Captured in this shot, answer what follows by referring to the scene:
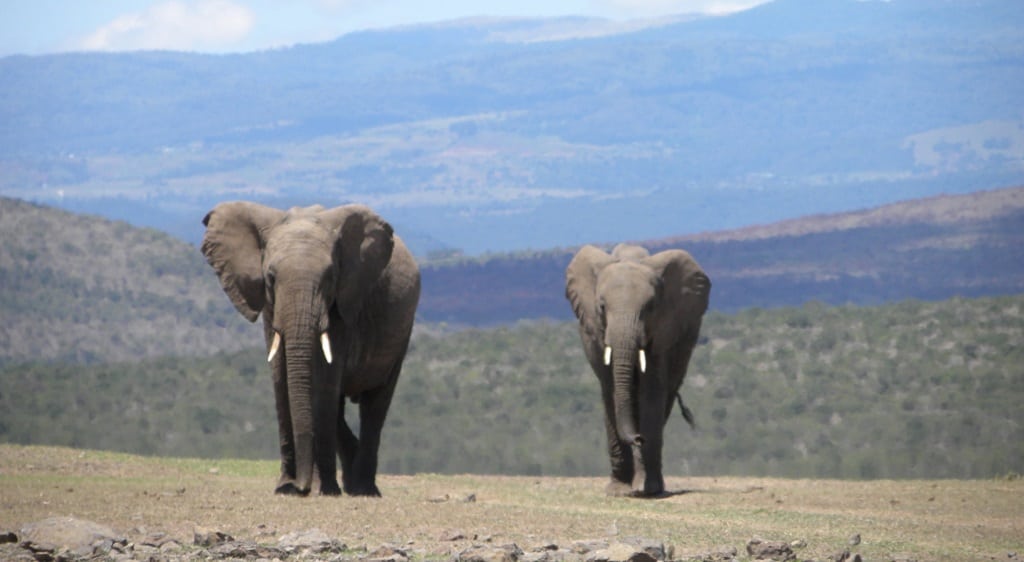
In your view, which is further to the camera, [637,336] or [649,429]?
[649,429]

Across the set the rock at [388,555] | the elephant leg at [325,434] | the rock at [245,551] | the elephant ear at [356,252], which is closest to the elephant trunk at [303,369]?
the elephant leg at [325,434]

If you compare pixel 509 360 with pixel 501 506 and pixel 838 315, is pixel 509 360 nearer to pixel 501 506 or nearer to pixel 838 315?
pixel 838 315

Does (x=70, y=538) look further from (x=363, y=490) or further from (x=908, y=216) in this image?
(x=908, y=216)

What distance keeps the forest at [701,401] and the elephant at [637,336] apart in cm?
1134

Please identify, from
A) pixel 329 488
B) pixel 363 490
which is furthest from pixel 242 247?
pixel 363 490

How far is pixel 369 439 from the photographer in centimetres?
1883

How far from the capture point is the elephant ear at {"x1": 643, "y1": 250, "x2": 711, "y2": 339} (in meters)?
20.9

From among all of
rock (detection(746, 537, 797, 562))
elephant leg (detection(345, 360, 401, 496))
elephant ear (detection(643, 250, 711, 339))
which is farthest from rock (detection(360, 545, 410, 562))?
elephant ear (detection(643, 250, 711, 339))

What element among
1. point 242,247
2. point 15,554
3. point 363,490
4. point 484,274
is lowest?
point 15,554

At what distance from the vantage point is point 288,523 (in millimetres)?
14648

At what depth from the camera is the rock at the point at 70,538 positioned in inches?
501

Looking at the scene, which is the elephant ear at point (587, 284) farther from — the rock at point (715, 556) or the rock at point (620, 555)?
the rock at point (620, 555)

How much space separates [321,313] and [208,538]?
394cm

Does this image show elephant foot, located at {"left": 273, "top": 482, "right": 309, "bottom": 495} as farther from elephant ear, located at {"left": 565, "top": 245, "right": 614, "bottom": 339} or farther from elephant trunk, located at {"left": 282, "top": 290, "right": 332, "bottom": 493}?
elephant ear, located at {"left": 565, "top": 245, "right": 614, "bottom": 339}
